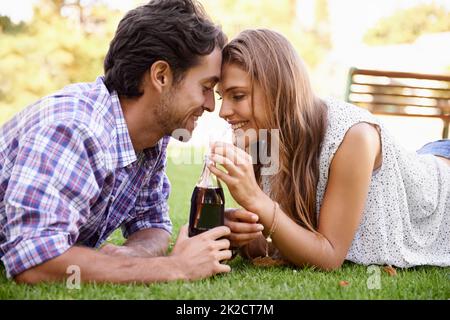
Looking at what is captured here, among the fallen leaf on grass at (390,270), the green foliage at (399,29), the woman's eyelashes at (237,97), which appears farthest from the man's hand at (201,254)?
the green foliage at (399,29)

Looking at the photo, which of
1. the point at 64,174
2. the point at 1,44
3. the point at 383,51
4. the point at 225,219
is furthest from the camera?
the point at 383,51

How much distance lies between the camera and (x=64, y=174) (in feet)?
7.06

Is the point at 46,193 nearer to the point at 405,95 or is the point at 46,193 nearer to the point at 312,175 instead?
the point at 312,175

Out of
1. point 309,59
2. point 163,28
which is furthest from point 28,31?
point 163,28

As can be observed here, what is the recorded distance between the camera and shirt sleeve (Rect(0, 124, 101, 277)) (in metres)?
2.07

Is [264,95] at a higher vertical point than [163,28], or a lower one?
lower

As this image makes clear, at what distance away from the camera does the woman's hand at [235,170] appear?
2389mm

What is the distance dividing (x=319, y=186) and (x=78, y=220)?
45.0 inches

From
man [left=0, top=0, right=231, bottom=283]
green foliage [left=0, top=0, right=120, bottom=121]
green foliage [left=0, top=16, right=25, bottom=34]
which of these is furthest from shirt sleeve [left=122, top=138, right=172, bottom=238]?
green foliage [left=0, top=16, right=25, bottom=34]

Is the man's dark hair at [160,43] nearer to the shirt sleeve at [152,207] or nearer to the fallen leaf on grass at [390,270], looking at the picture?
the shirt sleeve at [152,207]

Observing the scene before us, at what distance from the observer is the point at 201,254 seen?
236cm

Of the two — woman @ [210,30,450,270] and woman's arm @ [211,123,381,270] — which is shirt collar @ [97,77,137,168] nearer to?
woman @ [210,30,450,270]

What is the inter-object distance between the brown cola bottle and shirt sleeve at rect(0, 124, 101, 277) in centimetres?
45

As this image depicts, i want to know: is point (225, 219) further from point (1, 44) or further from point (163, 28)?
point (1, 44)
